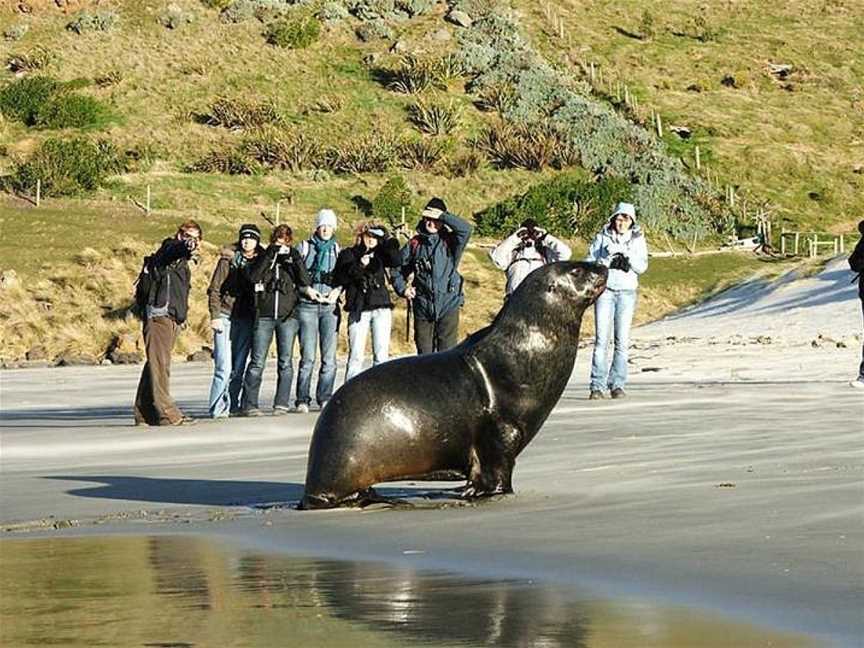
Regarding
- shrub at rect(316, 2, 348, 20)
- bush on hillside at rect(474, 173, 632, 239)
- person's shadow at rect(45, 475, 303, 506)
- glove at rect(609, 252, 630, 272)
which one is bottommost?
person's shadow at rect(45, 475, 303, 506)

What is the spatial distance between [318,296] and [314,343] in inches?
24.6

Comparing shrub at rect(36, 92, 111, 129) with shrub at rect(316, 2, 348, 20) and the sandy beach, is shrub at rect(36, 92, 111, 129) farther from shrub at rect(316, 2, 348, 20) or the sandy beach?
the sandy beach

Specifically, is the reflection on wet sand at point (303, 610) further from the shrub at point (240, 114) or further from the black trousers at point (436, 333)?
the shrub at point (240, 114)

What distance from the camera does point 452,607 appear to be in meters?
6.66

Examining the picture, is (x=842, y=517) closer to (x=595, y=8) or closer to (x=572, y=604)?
(x=572, y=604)

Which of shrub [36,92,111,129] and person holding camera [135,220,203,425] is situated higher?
shrub [36,92,111,129]

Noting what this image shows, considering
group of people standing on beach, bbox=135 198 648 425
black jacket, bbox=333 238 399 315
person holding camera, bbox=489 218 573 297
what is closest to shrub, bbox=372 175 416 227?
group of people standing on beach, bbox=135 198 648 425

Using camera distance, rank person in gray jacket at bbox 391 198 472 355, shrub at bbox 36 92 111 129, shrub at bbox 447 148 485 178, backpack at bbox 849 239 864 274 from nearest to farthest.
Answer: person in gray jacket at bbox 391 198 472 355, backpack at bbox 849 239 864 274, shrub at bbox 447 148 485 178, shrub at bbox 36 92 111 129

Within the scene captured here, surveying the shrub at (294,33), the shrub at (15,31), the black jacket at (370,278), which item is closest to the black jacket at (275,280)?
the black jacket at (370,278)

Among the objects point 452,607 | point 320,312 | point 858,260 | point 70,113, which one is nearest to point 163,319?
point 320,312

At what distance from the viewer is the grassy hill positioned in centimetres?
4506

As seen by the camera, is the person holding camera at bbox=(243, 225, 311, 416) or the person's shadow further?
the person holding camera at bbox=(243, 225, 311, 416)

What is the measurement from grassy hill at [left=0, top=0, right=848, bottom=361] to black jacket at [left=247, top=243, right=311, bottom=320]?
19.9 m

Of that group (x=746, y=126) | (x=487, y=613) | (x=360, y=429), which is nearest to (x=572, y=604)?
(x=487, y=613)
